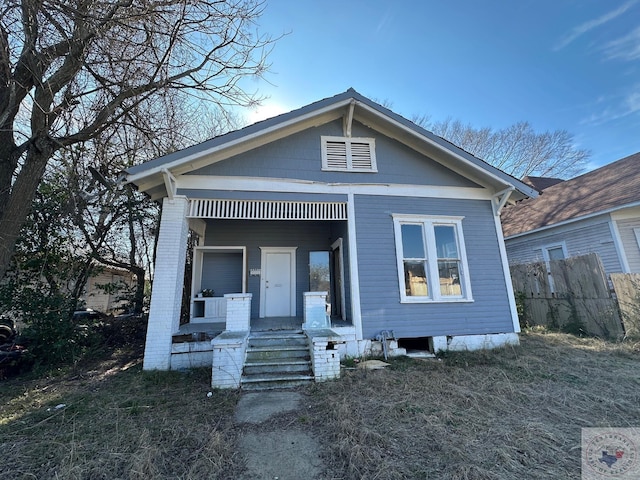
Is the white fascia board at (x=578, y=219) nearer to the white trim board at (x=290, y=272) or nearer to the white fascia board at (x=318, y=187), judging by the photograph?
the white fascia board at (x=318, y=187)

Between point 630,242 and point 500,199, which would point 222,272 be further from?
point 630,242

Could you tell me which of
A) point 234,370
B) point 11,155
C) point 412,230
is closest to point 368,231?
point 412,230

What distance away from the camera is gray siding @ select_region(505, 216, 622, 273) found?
9.23m

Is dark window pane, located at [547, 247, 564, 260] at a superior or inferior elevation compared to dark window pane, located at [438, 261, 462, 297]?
superior

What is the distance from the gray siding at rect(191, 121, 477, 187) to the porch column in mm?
1007

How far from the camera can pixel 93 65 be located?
18.0 feet

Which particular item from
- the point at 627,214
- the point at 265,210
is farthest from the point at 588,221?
the point at 265,210

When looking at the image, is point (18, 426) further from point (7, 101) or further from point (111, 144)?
point (111, 144)

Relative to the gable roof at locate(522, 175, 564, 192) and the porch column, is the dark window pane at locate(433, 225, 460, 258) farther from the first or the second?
the gable roof at locate(522, 175, 564, 192)

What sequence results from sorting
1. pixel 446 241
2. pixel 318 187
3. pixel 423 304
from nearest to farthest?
pixel 423 304, pixel 318 187, pixel 446 241

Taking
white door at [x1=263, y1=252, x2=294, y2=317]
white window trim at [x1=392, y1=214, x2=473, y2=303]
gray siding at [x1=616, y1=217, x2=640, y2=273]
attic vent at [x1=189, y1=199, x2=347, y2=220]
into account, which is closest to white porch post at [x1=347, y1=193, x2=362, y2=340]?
attic vent at [x1=189, y1=199, x2=347, y2=220]

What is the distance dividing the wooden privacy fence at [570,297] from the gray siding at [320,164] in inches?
151

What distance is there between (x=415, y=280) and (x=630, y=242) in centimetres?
821

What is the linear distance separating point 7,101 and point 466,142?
21.4 metres
